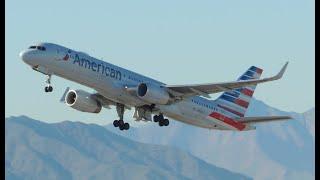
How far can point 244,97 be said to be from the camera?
7644 cm

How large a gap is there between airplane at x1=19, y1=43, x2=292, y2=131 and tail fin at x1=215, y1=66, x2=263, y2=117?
0.72 ft

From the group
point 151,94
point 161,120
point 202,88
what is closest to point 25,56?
point 151,94

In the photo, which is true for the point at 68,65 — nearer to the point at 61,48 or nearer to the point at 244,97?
the point at 61,48

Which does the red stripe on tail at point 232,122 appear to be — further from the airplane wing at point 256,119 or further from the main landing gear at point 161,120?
the main landing gear at point 161,120

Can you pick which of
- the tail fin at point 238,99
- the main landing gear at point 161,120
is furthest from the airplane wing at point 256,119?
the main landing gear at point 161,120

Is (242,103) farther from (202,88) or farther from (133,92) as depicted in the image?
(133,92)

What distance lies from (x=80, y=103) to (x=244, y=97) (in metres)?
15.3

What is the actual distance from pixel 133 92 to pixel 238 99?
14966 millimetres

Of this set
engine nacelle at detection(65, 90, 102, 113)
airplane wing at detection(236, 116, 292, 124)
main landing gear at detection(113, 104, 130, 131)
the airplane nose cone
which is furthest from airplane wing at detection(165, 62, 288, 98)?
the airplane nose cone

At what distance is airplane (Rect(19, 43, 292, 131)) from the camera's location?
196 ft

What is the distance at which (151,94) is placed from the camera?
62.0 m

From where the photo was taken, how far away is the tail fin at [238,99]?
7244 centimetres
